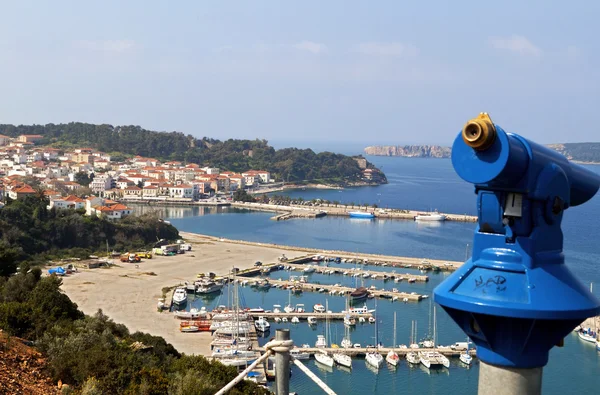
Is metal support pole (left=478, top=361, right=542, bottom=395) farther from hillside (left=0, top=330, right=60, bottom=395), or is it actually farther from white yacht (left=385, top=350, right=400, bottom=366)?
white yacht (left=385, top=350, right=400, bottom=366)

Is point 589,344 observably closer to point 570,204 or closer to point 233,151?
point 570,204

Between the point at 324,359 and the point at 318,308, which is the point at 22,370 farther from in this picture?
the point at 318,308

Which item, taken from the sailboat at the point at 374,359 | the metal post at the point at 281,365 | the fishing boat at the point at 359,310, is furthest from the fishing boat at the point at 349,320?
the metal post at the point at 281,365

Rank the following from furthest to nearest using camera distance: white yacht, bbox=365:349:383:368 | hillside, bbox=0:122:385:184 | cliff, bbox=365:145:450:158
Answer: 1. cliff, bbox=365:145:450:158
2. hillside, bbox=0:122:385:184
3. white yacht, bbox=365:349:383:368

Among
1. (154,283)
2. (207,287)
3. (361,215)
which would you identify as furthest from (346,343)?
(361,215)

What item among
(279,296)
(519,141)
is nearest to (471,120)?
(519,141)

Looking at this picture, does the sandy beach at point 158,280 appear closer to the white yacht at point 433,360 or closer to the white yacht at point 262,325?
the white yacht at point 262,325

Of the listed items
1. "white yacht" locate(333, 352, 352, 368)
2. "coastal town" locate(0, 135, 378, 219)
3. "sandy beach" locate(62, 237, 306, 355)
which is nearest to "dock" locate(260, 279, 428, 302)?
"sandy beach" locate(62, 237, 306, 355)
